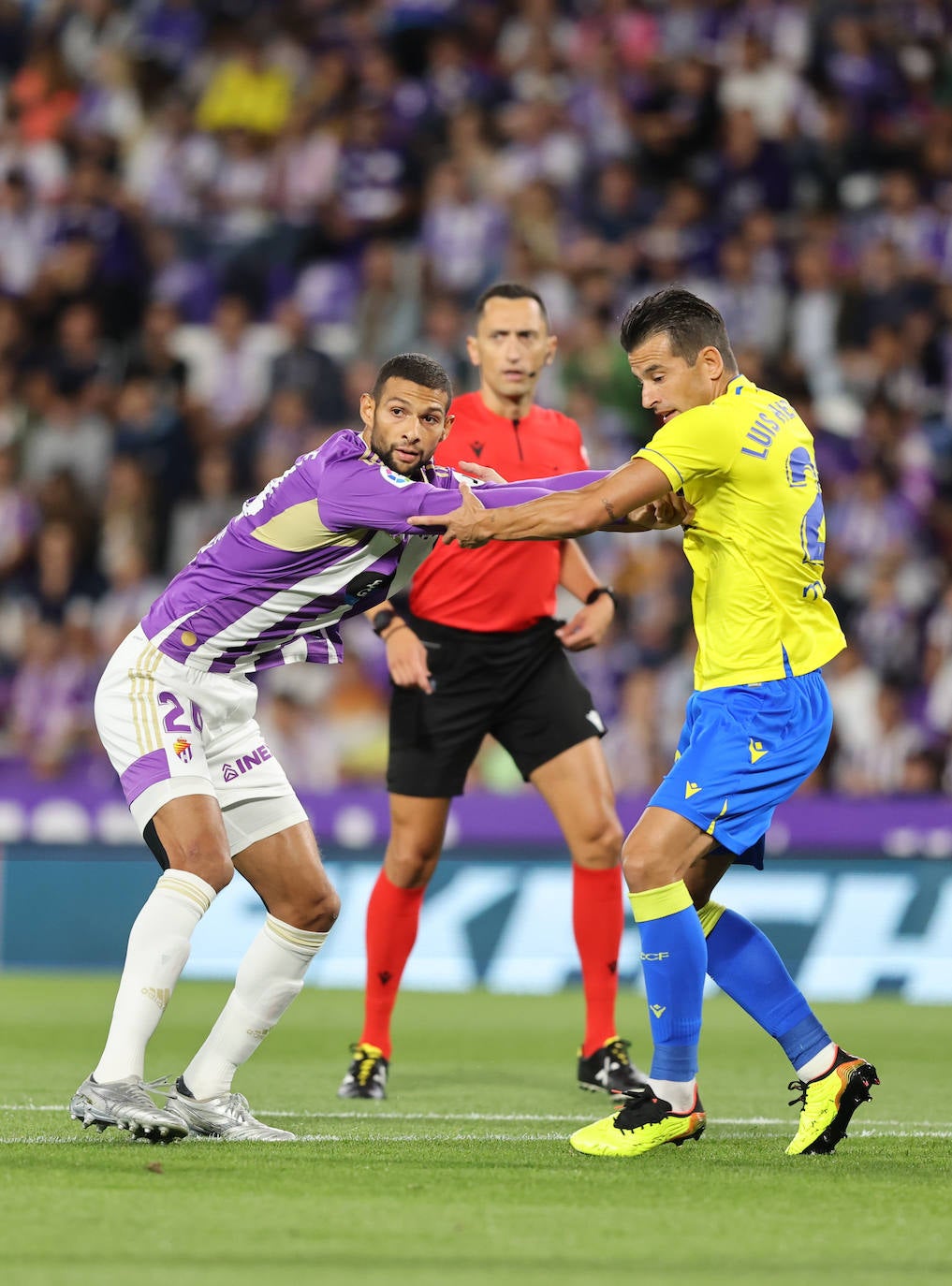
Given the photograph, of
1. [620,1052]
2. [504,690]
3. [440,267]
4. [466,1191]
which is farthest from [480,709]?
[440,267]

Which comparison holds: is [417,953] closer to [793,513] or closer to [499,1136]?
[499,1136]

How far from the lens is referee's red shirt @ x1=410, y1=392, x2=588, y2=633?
7.51 m

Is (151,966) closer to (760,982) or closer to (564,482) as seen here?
(760,982)

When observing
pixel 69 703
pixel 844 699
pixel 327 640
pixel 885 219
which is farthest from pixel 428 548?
pixel 885 219

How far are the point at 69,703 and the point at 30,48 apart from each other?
7.79m

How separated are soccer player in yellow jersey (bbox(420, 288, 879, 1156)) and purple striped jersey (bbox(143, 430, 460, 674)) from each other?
0.23 meters

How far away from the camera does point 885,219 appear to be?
49.2 ft

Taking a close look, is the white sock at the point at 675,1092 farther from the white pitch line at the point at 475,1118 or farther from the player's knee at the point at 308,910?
the player's knee at the point at 308,910

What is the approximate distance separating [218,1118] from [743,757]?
1.81 meters

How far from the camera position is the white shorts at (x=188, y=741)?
18.1 feet

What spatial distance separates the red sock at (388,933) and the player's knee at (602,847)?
2.06ft

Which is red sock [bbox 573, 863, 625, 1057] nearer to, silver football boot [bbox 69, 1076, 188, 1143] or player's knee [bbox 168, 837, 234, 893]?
player's knee [bbox 168, 837, 234, 893]

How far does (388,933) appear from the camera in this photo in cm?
732

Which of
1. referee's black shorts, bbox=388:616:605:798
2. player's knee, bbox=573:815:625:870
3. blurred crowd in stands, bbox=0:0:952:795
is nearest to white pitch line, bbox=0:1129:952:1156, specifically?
player's knee, bbox=573:815:625:870
